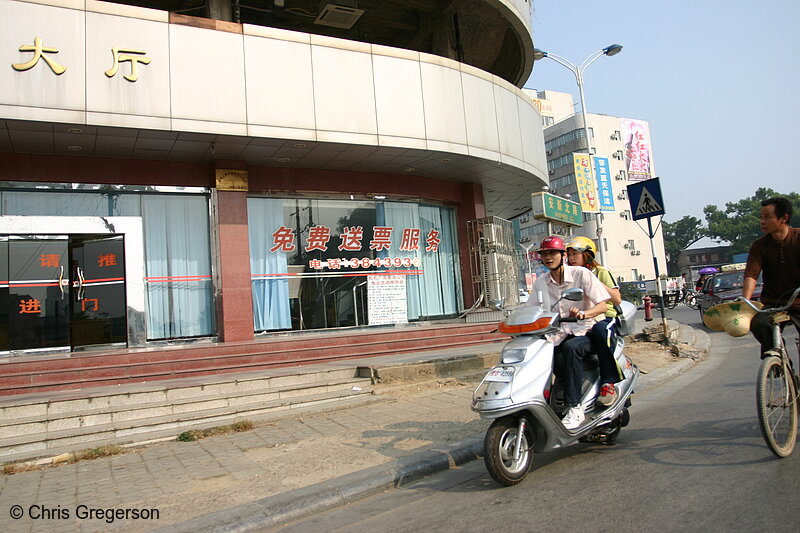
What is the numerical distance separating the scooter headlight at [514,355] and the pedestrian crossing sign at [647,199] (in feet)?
24.0

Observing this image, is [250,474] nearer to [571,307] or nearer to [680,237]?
[571,307]

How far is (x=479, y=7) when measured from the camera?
13578 millimetres

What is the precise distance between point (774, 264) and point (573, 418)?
2.11 metres

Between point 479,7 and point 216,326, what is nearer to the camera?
point 216,326

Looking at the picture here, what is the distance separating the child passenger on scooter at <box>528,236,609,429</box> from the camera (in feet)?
14.2

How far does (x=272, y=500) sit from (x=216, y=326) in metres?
7.17

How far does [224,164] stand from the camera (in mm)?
10711

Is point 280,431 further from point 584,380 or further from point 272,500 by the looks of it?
point 584,380

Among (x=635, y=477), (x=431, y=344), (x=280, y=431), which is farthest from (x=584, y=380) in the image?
(x=431, y=344)

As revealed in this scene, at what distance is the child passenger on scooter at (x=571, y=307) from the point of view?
4340mm

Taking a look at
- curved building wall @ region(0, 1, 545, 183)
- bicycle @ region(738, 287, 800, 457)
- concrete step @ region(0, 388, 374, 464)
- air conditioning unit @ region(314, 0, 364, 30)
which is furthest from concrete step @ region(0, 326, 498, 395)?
air conditioning unit @ region(314, 0, 364, 30)

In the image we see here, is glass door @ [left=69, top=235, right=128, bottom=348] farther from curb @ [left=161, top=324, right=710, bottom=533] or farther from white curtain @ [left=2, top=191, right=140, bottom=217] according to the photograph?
curb @ [left=161, top=324, right=710, bottom=533]

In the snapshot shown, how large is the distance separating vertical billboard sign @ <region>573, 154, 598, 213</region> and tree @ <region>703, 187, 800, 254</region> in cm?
7103

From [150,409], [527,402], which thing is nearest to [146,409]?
[150,409]
